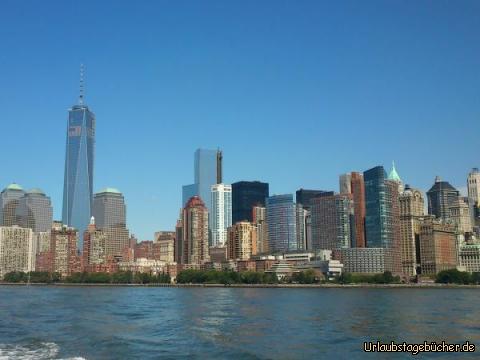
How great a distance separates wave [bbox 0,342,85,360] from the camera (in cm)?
4244

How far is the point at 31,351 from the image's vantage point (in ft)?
148

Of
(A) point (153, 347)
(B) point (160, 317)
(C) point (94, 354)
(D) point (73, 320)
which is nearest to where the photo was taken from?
(C) point (94, 354)

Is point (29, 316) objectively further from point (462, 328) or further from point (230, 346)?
point (462, 328)

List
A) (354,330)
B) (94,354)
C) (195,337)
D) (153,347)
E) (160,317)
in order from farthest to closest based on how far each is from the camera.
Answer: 1. (160,317)
2. (354,330)
3. (195,337)
4. (153,347)
5. (94,354)

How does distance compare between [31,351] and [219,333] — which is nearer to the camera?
[31,351]

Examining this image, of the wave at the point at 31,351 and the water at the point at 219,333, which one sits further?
the water at the point at 219,333

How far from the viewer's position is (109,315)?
7469 cm

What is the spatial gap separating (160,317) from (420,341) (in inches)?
1280

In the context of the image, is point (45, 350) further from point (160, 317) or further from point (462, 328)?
point (462, 328)

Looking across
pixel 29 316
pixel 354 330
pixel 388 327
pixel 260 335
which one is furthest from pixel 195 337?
pixel 29 316

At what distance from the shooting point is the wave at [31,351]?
4244 centimetres

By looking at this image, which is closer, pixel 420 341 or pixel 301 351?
pixel 301 351

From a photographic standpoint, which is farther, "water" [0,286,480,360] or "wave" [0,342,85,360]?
"water" [0,286,480,360]

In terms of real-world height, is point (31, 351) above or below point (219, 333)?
below
